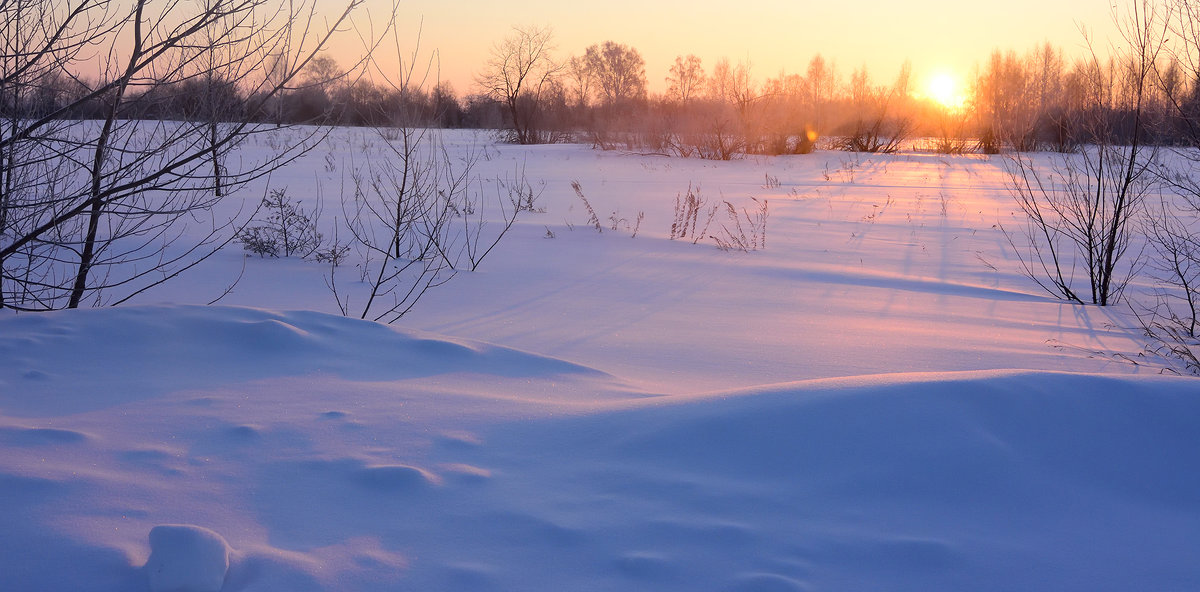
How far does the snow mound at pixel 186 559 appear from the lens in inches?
59.0

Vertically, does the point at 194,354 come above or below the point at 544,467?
above

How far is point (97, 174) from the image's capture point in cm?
368

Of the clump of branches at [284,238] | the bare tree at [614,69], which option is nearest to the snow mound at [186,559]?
the clump of branches at [284,238]

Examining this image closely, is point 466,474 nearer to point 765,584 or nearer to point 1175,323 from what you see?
point 765,584

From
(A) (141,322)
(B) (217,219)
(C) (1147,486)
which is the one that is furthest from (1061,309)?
(B) (217,219)

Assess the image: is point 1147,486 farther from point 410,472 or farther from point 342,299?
point 342,299

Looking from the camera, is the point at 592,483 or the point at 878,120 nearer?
the point at 592,483

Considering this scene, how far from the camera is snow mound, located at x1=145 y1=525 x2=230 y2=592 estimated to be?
4.92 feet

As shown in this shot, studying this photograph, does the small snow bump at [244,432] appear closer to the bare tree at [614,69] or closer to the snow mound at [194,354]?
the snow mound at [194,354]

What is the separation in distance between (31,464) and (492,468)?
1148mm

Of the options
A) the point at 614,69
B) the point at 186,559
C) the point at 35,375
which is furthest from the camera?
the point at 614,69

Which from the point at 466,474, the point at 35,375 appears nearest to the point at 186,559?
the point at 466,474

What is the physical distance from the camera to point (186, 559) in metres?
1.54

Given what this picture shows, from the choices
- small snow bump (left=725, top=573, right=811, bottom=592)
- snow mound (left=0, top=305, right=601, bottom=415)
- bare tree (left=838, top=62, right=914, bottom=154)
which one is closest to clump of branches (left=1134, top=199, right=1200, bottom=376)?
snow mound (left=0, top=305, right=601, bottom=415)
